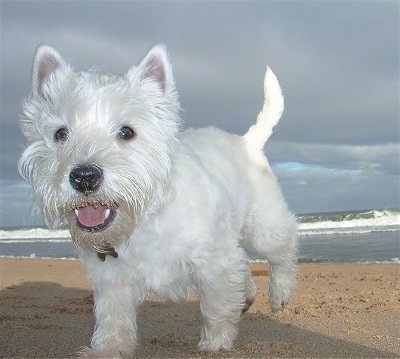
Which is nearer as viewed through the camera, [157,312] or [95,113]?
[95,113]

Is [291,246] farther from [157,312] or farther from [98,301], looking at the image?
[98,301]

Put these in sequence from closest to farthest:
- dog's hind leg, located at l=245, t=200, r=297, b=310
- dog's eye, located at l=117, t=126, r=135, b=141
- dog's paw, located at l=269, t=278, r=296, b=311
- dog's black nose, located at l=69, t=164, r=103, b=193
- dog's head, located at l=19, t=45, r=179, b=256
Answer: dog's black nose, located at l=69, t=164, r=103, b=193 → dog's head, located at l=19, t=45, r=179, b=256 → dog's eye, located at l=117, t=126, r=135, b=141 → dog's hind leg, located at l=245, t=200, r=297, b=310 → dog's paw, located at l=269, t=278, r=296, b=311

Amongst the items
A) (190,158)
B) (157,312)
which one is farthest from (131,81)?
(157,312)

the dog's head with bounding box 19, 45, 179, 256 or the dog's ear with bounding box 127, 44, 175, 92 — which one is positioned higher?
the dog's ear with bounding box 127, 44, 175, 92

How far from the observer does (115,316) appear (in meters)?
4.73

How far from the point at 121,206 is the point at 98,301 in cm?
118

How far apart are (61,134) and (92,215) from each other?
0.63m

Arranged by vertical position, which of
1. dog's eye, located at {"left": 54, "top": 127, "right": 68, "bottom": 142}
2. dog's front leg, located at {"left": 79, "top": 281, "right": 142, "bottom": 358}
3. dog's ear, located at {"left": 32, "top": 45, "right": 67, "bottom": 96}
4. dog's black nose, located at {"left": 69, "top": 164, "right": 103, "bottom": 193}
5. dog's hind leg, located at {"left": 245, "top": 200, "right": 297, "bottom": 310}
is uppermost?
dog's ear, located at {"left": 32, "top": 45, "right": 67, "bottom": 96}

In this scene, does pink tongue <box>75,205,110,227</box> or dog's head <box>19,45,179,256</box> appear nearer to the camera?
dog's head <box>19,45,179,256</box>

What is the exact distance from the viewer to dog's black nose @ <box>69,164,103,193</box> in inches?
144

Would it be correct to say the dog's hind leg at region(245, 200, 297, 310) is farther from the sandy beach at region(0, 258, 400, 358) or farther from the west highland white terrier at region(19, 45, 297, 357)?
the west highland white terrier at region(19, 45, 297, 357)

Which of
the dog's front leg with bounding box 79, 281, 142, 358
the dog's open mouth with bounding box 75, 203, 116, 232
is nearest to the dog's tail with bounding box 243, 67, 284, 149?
the dog's front leg with bounding box 79, 281, 142, 358

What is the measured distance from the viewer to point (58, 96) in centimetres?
432

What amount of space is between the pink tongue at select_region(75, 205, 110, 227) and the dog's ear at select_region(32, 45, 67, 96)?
119 centimetres
